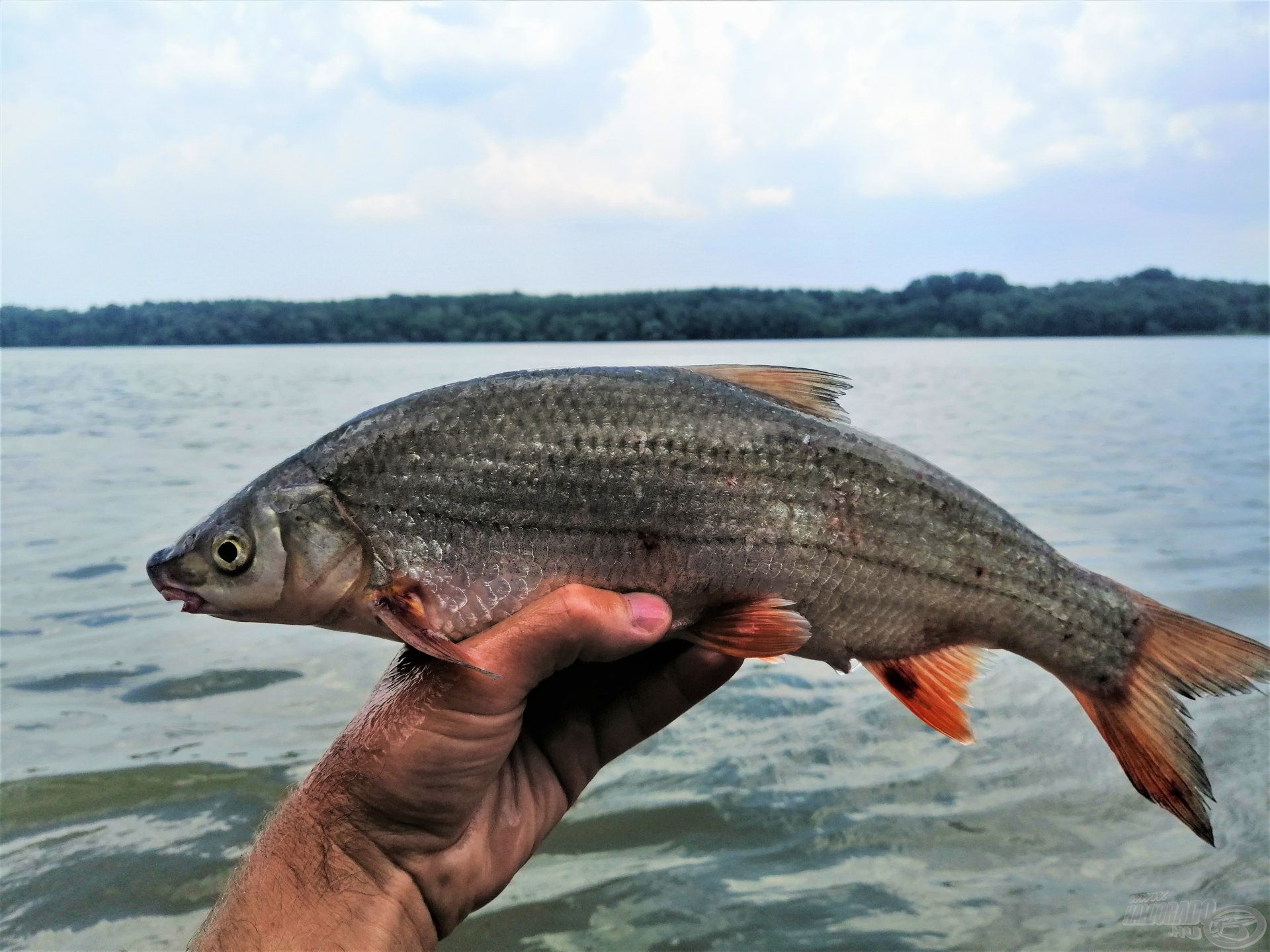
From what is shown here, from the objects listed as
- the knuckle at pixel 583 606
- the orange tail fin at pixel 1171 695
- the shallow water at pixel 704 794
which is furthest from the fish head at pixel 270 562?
the shallow water at pixel 704 794

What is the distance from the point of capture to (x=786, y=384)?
10.6 ft

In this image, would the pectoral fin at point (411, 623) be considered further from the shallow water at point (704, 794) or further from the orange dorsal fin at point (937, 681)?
the shallow water at point (704, 794)

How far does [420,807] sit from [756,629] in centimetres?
120

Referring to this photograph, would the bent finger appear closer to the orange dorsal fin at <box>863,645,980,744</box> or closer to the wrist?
the orange dorsal fin at <box>863,645,980,744</box>

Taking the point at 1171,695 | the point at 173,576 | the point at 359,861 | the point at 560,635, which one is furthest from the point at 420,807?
the point at 1171,695

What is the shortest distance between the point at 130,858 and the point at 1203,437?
26.5 m

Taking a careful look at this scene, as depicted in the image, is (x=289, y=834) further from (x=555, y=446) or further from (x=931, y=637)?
(x=931, y=637)

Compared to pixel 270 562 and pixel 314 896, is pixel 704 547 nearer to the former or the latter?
pixel 270 562

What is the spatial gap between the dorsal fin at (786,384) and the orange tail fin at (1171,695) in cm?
119

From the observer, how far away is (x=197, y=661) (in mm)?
8805

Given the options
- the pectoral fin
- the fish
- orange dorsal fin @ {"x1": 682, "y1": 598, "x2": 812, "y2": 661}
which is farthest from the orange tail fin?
the pectoral fin

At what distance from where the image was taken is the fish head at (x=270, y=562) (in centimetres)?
282

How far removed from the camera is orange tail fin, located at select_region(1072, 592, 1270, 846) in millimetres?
2986

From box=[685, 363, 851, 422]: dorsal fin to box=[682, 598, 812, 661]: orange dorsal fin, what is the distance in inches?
Answer: 26.1
